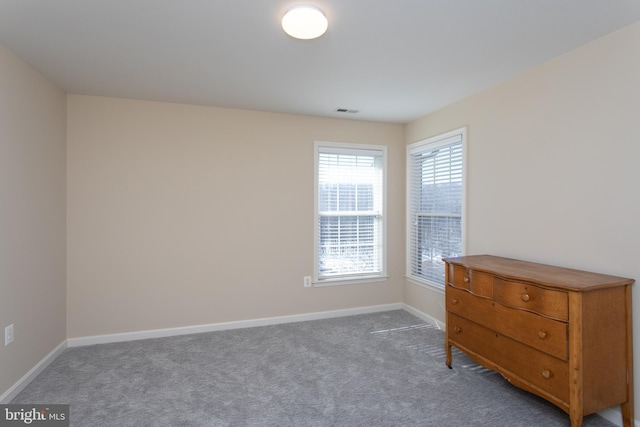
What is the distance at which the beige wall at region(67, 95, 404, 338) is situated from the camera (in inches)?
127

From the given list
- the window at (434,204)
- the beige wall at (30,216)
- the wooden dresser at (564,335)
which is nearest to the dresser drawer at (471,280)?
the wooden dresser at (564,335)

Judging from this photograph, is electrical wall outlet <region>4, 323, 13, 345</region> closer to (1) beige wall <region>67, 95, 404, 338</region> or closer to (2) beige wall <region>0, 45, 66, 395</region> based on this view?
(2) beige wall <region>0, 45, 66, 395</region>

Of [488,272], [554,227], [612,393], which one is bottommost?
[612,393]

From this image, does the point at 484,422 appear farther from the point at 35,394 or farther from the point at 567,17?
the point at 35,394

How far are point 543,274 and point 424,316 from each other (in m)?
1.91

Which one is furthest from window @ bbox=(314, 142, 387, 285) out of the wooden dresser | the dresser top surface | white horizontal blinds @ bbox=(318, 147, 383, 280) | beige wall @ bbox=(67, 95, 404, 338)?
the wooden dresser

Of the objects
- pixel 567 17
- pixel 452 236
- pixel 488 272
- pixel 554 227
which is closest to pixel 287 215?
pixel 452 236

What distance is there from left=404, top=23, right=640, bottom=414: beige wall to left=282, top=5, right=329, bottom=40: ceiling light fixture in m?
1.73

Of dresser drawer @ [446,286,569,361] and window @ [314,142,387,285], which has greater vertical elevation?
window @ [314,142,387,285]

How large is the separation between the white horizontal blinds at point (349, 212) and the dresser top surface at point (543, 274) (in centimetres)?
150

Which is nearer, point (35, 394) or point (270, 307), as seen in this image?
point (35, 394)

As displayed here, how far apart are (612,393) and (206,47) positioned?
3.22m

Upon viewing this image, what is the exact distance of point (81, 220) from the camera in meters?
3.19

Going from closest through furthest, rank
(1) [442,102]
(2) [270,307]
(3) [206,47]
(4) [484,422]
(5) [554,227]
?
(4) [484,422], (3) [206,47], (5) [554,227], (1) [442,102], (2) [270,307]
